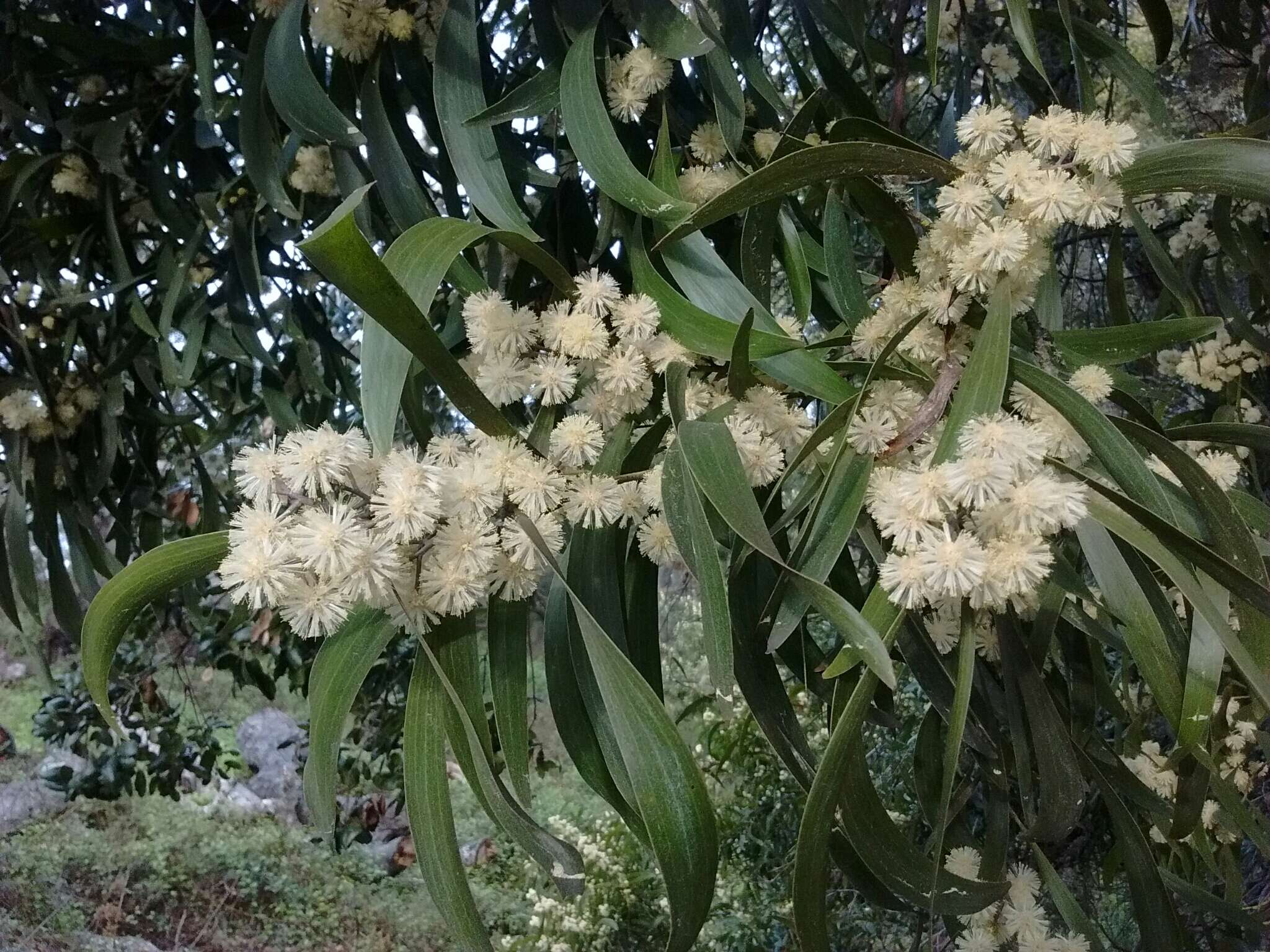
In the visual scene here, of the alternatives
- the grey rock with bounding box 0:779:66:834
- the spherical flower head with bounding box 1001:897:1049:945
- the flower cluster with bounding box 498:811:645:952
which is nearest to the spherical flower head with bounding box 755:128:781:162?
the spherical flower head with bounding box 1001:897:1049:945

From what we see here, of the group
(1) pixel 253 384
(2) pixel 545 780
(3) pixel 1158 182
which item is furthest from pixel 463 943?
(2) pixel 545 780

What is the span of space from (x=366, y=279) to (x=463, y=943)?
0.23 meters

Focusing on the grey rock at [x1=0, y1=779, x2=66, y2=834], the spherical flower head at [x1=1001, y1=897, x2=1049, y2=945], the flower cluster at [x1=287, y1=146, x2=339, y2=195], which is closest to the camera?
the spherical flower head at [x1=1001, y1=897, x2=1049, y2=945]

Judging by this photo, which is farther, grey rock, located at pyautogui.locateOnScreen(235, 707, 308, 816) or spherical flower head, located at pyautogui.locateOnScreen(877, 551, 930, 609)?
grey rock, located at pyautogui.locateOnScreen(235, 707, 308, 816)

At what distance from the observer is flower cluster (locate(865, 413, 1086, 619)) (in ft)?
0.89

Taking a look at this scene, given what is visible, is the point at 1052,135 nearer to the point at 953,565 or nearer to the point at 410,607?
the point at 953,565

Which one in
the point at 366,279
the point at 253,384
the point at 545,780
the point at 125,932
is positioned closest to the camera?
the point at 366,279

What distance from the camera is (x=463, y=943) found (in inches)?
12.1

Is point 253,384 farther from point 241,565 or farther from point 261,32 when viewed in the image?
point 241,565

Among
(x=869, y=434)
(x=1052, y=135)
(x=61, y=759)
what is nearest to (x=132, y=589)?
(x=869, y=434)

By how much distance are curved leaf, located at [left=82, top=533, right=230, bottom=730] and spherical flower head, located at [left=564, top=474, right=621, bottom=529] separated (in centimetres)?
13

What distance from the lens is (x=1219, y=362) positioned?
871 mm

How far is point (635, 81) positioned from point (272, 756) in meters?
2.26

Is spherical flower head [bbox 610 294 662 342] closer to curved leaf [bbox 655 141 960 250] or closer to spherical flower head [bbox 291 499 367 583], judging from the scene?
curved leaf [bbox 655 141 960 250]
